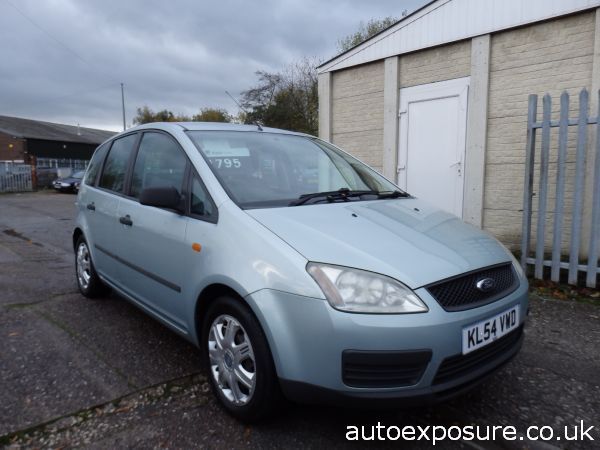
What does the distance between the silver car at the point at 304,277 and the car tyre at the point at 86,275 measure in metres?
1.06

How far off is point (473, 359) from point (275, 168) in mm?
1673

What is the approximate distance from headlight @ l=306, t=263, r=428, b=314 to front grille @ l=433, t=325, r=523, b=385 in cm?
30

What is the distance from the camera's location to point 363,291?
194 cm

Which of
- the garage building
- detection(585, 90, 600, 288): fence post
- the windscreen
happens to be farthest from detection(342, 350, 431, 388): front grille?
the garage building

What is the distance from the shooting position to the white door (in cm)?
644

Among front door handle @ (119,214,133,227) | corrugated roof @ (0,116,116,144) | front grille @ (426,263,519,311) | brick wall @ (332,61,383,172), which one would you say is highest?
corrugated roof @ (0,116,116,144)

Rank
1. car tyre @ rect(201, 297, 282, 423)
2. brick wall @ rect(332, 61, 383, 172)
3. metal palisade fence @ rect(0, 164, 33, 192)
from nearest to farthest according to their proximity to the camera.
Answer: car tyre @ rect(201, 297, 282, 423) < brick wall @ rect(332, 61, 383, 172) < metal palisade fence @ rect(0, 164, 33, 192)

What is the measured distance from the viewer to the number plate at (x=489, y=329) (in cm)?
201

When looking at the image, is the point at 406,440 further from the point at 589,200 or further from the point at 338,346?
the point at 589,200

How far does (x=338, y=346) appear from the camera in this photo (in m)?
1.87

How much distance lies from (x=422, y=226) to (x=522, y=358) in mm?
1398

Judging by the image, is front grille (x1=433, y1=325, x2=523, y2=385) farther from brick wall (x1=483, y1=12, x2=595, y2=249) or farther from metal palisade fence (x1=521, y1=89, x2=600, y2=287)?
brick wall (x1=483, y1=12, x2=595, y2=249)

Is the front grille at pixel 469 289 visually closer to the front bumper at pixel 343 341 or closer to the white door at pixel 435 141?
the front bumper at pixel 343 341

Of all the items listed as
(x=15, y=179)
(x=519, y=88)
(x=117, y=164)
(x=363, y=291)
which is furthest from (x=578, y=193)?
(x=15, y=179)
